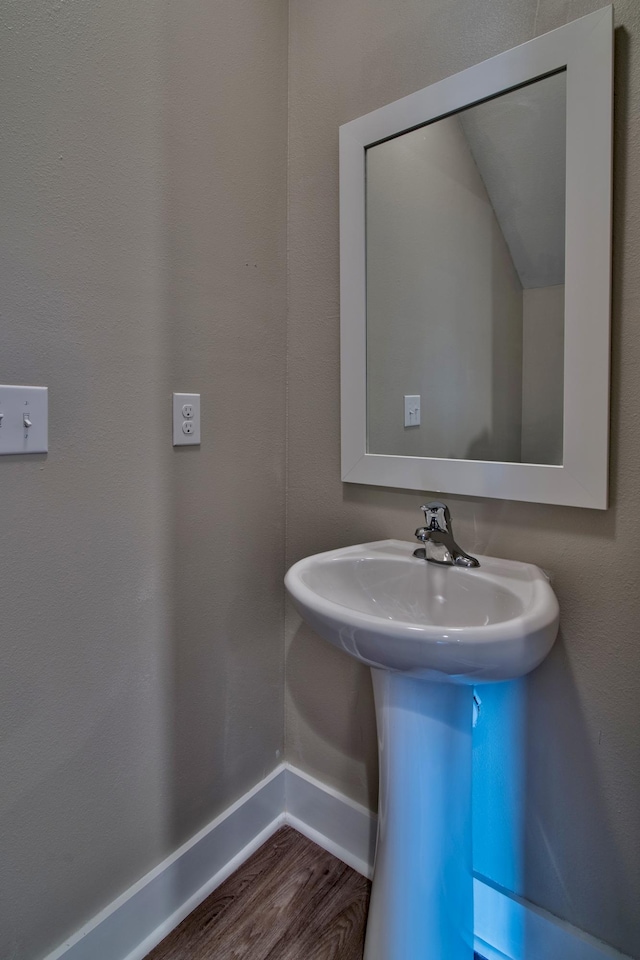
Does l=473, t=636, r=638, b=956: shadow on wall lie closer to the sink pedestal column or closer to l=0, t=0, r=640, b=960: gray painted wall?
l=0, t=0, r=640, b=960: gray painted wall

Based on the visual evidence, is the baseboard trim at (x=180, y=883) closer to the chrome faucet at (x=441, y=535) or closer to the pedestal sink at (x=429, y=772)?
the pedestal sink at (x=429, y=772)

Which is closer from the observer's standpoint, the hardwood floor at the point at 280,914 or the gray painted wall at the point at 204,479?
the gray painted wall at the point at 204,479

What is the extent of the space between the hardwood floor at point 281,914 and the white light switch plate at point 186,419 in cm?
103

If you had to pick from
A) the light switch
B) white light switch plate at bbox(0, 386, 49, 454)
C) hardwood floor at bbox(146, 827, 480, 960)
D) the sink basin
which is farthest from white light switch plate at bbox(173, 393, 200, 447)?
hardwood floor at bbox(146, 827, 480, 960)

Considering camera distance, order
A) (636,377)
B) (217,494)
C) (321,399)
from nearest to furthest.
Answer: (636,377)
(217,494)
(321,399)

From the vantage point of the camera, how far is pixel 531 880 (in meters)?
0.96

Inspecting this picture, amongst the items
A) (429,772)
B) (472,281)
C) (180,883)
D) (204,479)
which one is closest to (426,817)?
(429,772)

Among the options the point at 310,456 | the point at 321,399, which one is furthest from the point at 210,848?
the point at 321,399

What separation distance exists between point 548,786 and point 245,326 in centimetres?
116

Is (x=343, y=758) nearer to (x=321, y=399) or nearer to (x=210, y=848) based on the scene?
(x=210, y=848)

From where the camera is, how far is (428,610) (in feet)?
3.23

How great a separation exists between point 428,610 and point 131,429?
2.25ft

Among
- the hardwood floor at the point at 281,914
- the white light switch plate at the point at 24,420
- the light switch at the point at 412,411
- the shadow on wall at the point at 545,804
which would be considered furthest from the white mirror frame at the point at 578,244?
the hardwood floor at the point at 281,914

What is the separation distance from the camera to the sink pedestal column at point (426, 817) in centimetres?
86
